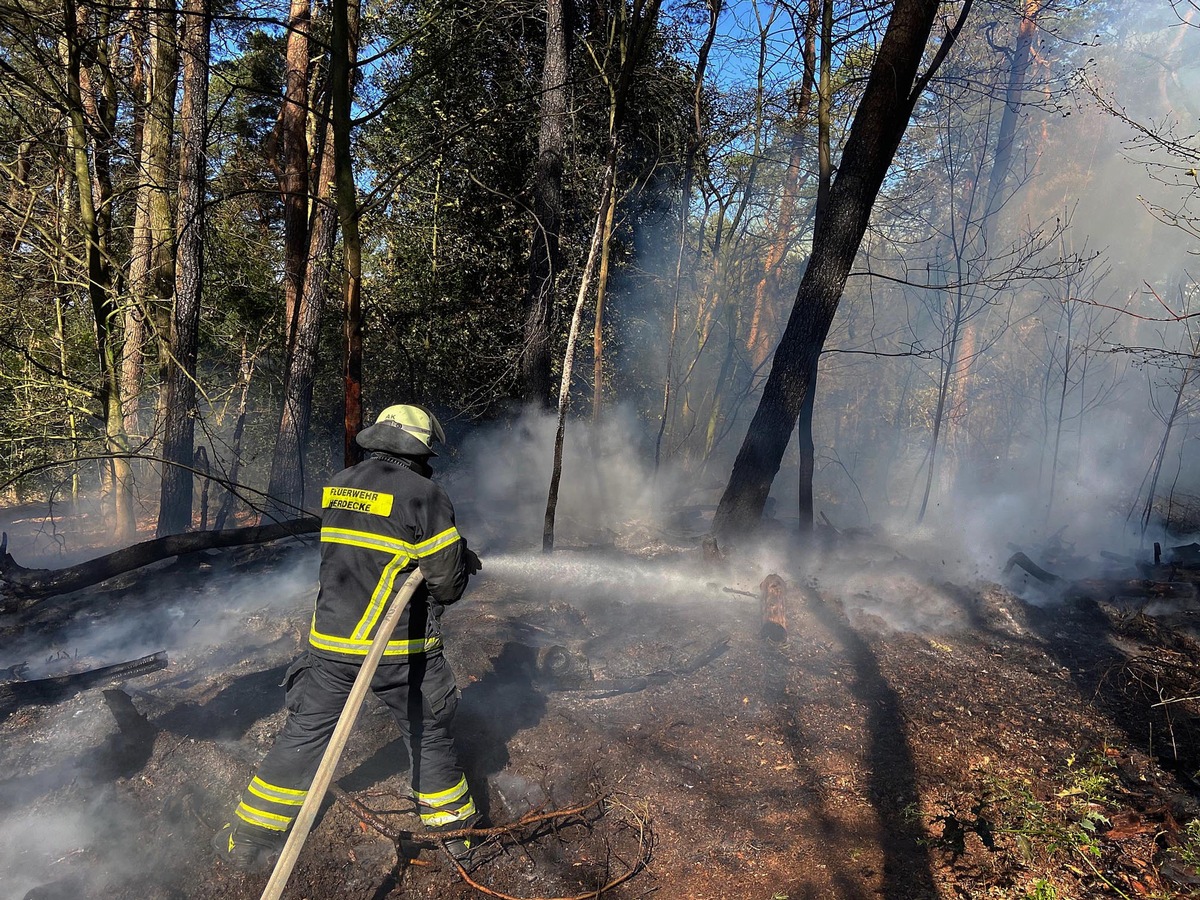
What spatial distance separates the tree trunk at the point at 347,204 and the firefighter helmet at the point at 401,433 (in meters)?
1.29

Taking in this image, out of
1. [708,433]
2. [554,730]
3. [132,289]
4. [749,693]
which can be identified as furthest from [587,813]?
[708,433]

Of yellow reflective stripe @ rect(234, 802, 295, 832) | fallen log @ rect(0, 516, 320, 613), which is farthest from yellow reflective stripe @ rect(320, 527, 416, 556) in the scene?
fallen log @ rect(0, 516, 320, 613)

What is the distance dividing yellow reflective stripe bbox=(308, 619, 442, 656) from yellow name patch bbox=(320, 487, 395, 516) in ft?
1.85

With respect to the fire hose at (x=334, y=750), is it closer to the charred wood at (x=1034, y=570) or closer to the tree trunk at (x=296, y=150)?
the tree trunk at (x=296, y=150)

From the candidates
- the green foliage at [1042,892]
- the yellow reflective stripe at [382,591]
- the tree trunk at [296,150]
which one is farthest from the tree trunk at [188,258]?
the green foliage at [1042,892]

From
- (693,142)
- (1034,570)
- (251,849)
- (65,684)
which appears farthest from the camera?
(693,142)

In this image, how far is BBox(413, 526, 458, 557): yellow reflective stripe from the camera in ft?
9.97

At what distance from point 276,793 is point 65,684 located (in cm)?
215

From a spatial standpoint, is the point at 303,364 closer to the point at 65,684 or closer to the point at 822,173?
the point at 65,684

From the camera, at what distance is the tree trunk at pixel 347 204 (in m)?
4.53

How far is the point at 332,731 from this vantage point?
3.07m

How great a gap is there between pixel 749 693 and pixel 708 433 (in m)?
10.8

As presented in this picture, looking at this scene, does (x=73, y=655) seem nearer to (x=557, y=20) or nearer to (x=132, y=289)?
(x=132, y=289)

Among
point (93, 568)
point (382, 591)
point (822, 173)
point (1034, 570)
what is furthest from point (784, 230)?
point (382, 591)
